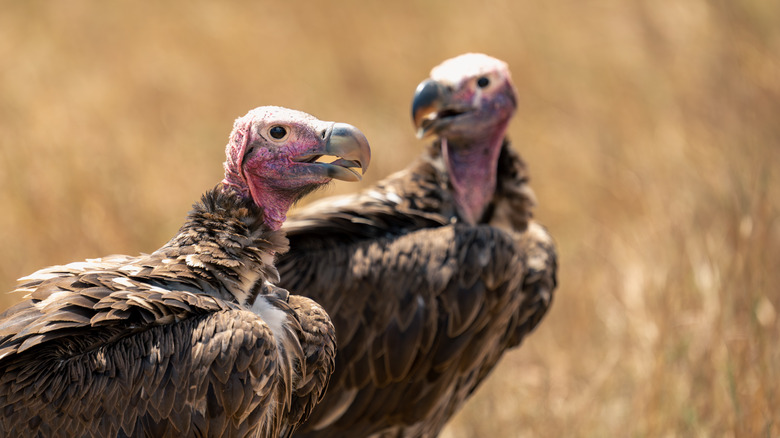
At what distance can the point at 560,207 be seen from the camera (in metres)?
Answer: 8.59

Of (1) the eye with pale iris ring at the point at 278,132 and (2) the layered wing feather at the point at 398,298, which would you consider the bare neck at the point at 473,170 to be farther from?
(1) the eye with pale iris ring at the point at 278,132

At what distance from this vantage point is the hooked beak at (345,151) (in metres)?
3.07

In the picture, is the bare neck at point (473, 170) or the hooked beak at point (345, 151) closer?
the hooked beak at point (345, 151)

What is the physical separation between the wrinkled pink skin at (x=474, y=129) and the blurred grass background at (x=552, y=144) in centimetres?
118

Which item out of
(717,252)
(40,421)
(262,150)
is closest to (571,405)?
(717,252)

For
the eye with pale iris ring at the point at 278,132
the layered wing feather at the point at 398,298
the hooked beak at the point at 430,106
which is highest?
the eye with pale iris ring at the point at 278,132

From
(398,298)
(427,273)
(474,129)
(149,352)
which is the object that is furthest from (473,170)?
(149,352)

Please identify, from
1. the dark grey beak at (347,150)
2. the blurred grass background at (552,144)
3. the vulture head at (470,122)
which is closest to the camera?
the dark grey beak at (347,150)

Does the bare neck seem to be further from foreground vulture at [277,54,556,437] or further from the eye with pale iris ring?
the eye with pale iris ring

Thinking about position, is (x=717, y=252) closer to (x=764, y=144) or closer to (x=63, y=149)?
(x=764, y=144)

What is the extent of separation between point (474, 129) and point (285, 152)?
6.07 feet

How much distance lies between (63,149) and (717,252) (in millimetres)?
3916

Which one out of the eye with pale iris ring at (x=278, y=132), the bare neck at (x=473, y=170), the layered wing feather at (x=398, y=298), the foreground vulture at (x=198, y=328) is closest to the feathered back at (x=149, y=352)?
the foreground vulture at (x=198, y=328)

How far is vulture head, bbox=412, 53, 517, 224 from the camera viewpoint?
473cm
